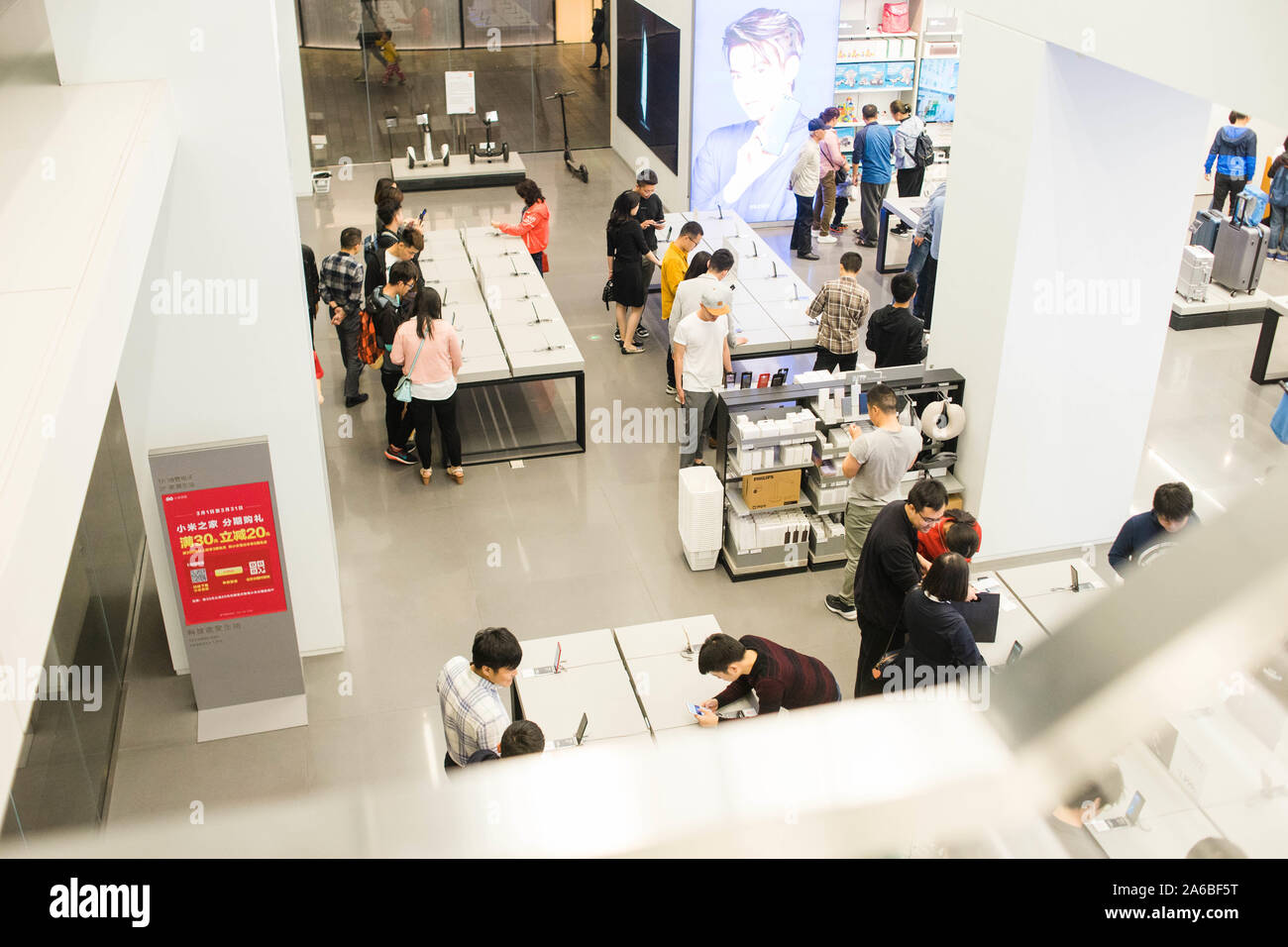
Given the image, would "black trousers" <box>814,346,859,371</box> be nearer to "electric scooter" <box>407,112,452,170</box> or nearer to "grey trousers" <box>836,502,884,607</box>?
"grey trousers" <box>836,502,884,607</box>

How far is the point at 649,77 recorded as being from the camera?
15.6 metres

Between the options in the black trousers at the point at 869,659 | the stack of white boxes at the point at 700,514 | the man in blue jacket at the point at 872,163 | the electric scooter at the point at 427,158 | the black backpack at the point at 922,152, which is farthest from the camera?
the electric scooter at the point at 427,158

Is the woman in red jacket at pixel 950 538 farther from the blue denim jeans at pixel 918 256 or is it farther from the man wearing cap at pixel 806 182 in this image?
the man wearing cap at pixel 806 182

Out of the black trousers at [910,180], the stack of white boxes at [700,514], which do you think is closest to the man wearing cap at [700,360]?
the stack of white boxes at [700,514]

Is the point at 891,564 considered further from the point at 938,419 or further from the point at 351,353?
the point at 351,353

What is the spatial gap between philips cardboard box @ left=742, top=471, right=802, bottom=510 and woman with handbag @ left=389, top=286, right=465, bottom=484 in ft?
7.91

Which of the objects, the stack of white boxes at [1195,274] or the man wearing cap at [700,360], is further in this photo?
the stack of white boxes at [1195,274]

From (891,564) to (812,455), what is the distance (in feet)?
6.52

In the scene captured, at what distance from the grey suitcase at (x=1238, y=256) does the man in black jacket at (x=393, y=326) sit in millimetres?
8535

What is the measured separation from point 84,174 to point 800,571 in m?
5.32

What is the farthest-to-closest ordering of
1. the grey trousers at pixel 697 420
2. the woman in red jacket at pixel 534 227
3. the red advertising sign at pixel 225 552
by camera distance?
the woman in red jacket at pixel 534 227 < the grey trousers at pixel 697 420 < the red advertising sign at pixel 225 552

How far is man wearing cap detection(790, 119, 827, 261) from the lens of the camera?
1337cm

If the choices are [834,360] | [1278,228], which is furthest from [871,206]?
[834,360]

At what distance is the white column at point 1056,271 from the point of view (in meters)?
6.91
